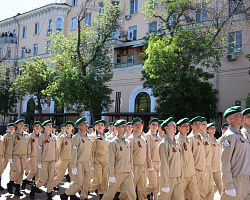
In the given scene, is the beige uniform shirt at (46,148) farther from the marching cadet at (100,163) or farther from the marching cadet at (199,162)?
the marching cadet at (199,162)

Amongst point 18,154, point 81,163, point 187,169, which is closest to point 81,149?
point 81,163

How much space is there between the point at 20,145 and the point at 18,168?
2.10ft

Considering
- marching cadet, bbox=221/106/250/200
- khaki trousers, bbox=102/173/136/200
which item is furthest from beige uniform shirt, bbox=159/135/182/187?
marching cadet, bbox=221/106/250/200

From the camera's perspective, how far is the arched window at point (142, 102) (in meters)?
26.5

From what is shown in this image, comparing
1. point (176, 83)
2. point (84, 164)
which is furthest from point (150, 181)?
point (176, 83)

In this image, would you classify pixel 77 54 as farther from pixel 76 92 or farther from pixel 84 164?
pixel 84 164

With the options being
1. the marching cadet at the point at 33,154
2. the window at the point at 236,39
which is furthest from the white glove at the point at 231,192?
the window at the point at 236,39

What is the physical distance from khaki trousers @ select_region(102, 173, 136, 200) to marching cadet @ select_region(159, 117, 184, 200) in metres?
0.91

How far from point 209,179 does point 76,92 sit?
14.1 meters

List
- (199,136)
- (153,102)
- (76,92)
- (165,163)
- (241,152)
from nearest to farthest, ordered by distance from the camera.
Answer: (241,152)
(165,163)
(199,136)
(76,92)
(153,102)

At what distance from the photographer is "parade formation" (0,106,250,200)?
536 cm

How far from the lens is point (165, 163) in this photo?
6746 millimetres

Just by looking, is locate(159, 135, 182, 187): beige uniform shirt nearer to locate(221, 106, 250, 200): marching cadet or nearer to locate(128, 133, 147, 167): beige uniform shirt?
locate(128, 133, 147, 167): beige uniform shirt

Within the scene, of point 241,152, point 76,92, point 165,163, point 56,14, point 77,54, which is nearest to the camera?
point 241,152
